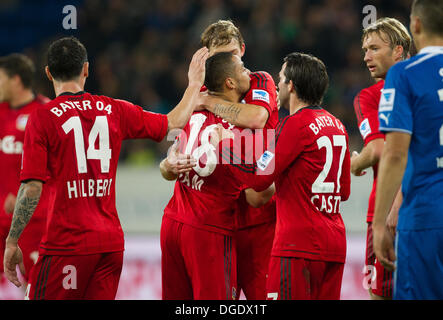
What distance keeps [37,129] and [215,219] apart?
143 centimetres

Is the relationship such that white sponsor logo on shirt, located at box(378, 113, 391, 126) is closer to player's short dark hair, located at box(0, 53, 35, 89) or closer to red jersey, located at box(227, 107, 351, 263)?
red jersey, located at box(227, 107, 351, 263)

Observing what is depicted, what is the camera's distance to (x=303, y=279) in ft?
14.5

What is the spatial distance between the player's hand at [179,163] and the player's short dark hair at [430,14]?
1861 millimetres

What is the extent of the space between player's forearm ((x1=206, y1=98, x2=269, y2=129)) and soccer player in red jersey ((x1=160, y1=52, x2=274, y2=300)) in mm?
74

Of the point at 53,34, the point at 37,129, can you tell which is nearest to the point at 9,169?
the point at 37,129

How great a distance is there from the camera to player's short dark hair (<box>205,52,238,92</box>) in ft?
16.5

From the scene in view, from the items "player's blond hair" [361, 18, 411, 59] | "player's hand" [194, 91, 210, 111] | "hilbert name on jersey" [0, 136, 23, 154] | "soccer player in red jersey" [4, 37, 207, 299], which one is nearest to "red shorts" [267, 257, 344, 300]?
"soccer player in red jersey" [4, 37, 207, 299]

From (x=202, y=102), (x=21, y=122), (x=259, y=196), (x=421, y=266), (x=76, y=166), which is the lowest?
(x=421, y=266)

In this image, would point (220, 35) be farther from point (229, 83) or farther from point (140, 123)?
point (140, 123)

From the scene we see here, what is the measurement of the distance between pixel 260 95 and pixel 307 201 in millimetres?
1052

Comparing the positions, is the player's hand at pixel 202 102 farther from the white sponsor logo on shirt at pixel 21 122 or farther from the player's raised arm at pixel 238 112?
the white sponsor logo on shirt at pixel 21 122

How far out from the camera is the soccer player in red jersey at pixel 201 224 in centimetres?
472

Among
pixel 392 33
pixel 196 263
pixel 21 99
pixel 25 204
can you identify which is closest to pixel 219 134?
pixel 196 263

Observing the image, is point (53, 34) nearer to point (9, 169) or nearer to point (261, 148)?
point (9, 169)
